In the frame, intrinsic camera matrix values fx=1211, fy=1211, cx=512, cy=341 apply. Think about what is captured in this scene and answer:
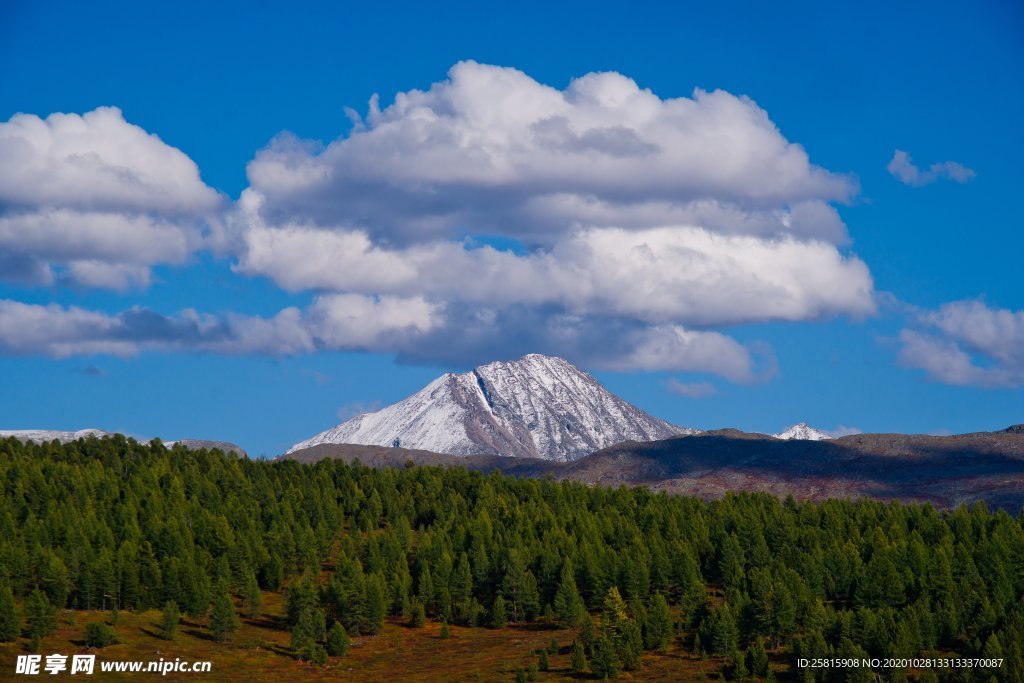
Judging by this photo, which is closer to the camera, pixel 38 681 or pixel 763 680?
pixel 38 681

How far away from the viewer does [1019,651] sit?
617 feet

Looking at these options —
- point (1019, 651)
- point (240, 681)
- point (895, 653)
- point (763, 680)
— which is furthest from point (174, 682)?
point (1019, 651)

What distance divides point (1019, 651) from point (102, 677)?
144 metres

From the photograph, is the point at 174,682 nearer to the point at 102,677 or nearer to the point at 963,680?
the point at 102,677

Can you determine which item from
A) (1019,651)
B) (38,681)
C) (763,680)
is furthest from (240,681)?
(1019,651)

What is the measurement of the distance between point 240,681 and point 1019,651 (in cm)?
12400

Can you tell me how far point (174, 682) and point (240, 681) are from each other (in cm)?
1052

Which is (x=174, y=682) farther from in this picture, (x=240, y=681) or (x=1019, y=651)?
(x=1019, y=651)

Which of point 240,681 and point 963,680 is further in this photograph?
point 240,681

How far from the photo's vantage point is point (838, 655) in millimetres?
194000

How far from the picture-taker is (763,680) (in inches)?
7840

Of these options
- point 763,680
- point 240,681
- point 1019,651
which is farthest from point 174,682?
point 1019,651

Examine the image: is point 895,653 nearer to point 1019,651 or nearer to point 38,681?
point 1019,651

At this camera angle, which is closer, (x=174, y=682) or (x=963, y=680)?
(x=963, y=680)
